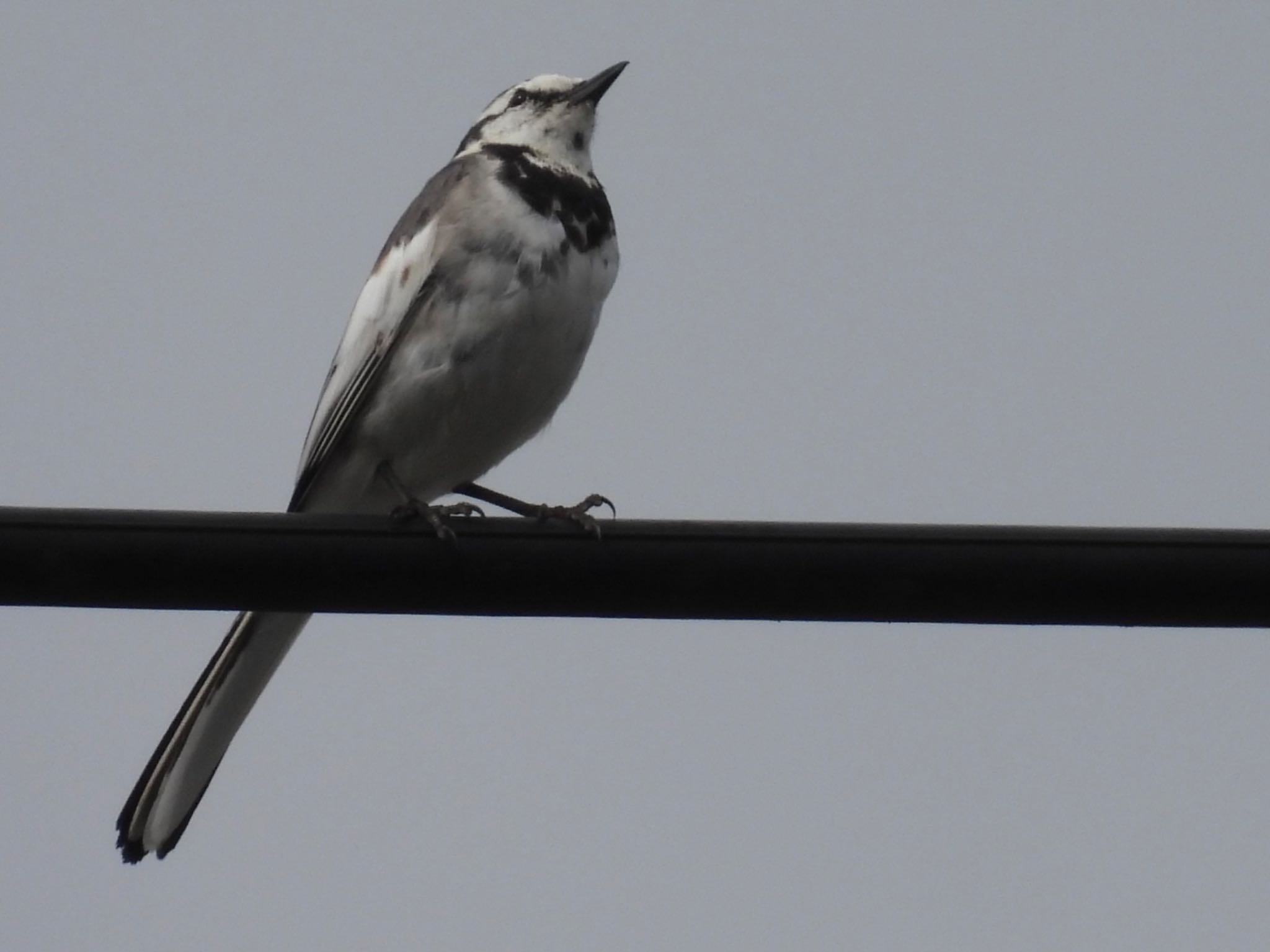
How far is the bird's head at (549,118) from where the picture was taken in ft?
20.8

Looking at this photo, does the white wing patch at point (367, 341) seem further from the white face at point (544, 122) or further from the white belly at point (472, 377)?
the white face at point (544, 122)

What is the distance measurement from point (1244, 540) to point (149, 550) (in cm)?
199

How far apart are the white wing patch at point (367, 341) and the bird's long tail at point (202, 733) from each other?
594mm

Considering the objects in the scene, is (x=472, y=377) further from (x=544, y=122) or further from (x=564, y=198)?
(x=544, y=122)

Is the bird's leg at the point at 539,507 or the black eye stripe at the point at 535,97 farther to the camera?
the black eye stripe at the point at 535,97

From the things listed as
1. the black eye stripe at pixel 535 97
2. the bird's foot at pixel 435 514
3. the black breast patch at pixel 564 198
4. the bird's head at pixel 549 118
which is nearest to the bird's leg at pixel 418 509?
the bird's foot at pixel 435 514

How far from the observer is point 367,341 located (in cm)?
541

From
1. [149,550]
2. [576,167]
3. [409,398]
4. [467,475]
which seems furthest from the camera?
[576,167]

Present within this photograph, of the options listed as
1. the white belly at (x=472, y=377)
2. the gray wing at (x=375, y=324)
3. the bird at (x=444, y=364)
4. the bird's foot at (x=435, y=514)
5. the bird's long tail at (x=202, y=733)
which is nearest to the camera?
the bird's foot at (x=435, y=514)

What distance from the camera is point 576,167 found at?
623 cm

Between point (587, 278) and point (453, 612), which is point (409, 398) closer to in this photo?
point (587, 278)

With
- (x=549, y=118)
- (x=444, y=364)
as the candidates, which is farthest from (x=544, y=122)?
(x=444, y=364)

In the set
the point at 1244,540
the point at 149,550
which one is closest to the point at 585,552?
the point at 149,550

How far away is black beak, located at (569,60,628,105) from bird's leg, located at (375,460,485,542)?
1783mm
